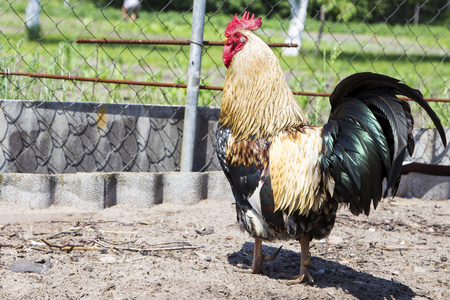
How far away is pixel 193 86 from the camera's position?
3811mm

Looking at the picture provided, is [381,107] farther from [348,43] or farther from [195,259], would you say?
[348,43]

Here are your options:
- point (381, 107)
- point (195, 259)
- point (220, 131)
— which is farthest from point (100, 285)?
point (381, 107)

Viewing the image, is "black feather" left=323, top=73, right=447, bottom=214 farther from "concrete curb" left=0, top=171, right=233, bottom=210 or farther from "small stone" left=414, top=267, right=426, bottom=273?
"concrete curb" left=0, top=171, right=233, bottom=210

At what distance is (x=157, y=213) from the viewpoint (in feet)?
12.3

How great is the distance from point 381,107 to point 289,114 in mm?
594

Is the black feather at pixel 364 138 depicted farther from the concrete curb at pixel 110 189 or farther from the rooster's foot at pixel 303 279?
the concrete curb at pixel 110 189

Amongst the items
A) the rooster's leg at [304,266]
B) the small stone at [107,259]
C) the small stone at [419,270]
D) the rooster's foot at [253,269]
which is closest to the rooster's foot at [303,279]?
the rooster's leg at [304,266]

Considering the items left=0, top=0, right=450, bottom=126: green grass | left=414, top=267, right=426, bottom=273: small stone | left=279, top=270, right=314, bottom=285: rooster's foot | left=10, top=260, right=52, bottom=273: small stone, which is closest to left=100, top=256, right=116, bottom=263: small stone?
left=10, top=260, right=52, bottom=273: small stone

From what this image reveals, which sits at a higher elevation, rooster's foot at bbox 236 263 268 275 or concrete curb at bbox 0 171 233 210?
concrete curb at bbox 0 171 233 210

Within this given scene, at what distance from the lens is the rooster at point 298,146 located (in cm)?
245

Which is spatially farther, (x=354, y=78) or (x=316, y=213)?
(x=316, y=213)

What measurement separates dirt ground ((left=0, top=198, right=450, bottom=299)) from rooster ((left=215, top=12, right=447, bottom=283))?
0.85 feet

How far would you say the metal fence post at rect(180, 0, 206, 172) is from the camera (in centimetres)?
376

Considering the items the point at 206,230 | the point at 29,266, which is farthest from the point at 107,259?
the point at 206,230
